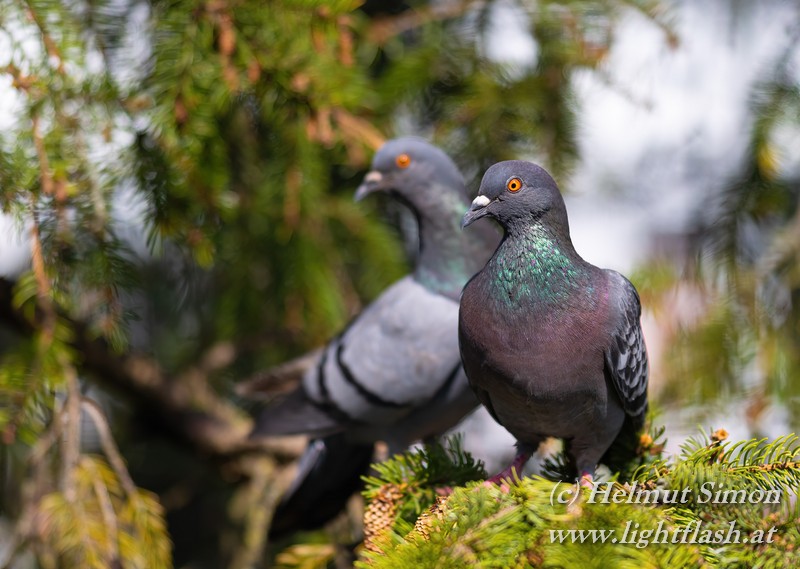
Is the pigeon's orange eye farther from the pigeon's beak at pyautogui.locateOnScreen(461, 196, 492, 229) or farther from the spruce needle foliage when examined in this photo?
the spruce needle foliage

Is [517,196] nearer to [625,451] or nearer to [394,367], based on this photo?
[625,451]

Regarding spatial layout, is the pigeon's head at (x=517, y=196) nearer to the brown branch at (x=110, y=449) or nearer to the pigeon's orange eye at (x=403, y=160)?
the pigeon's orange eye at (x=403, y=160)

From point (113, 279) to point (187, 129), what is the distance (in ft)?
1.50

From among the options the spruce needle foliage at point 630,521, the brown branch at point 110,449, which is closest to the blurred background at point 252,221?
the brown branch at point 110,449

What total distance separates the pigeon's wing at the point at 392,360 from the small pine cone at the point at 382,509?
0.63 m

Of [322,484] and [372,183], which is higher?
[372,183]

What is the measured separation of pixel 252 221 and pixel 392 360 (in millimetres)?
846

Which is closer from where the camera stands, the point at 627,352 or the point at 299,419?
the point at 627,352

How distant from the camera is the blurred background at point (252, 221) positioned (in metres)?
2.15

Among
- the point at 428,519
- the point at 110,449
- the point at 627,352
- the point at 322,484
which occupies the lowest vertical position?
the point at 322,484

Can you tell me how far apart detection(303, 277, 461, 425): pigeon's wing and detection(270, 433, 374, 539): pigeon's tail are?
9.9 inches

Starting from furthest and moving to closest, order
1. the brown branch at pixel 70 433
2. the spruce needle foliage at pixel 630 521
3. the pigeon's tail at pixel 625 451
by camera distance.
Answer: the brown branch at pixel 70 433, the pigeon's tail at pixel 625 451, the spruce needle foliage at pixel 630 521

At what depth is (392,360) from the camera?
2.64m

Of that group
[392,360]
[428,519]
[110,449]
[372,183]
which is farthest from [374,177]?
[428,519]
